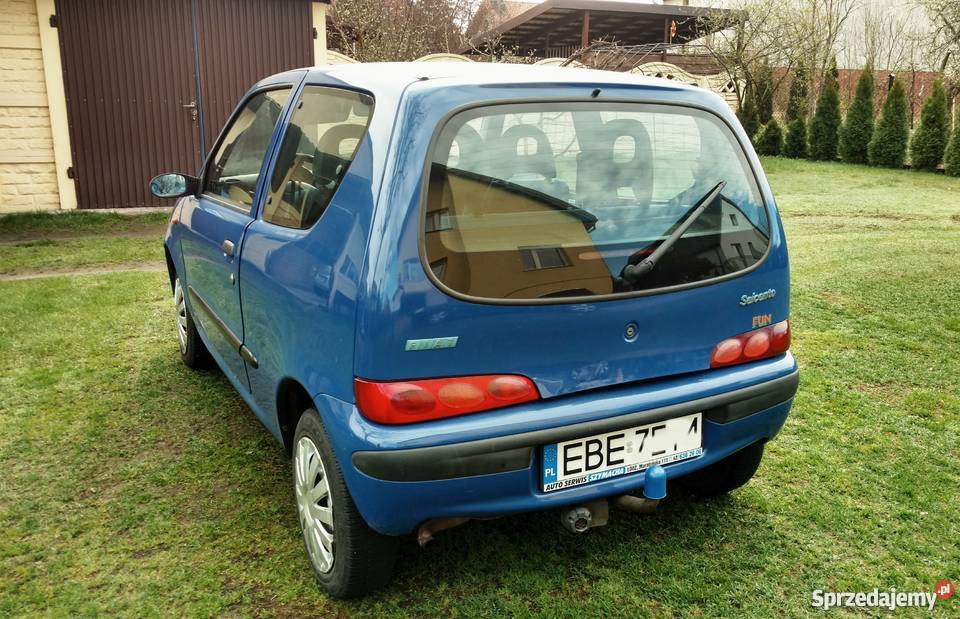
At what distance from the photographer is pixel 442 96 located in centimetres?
229

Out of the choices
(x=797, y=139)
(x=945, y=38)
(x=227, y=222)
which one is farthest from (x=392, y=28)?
(x=227, y=222)

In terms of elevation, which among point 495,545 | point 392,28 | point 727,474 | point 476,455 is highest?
point 392,28

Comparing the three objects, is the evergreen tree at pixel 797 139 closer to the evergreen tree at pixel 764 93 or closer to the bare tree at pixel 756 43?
the evergreen tree at pixel 764 93

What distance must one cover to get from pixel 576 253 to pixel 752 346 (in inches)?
30.7

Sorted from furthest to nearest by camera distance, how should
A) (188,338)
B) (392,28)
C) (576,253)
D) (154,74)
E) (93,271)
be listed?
(392,28) < (154,74) < (93,271) < (188,338) < (576,253)

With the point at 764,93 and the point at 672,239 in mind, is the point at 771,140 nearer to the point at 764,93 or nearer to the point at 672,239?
the point at 764,93

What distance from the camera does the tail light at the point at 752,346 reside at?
8.64ft

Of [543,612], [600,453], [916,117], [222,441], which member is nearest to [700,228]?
[600,453]

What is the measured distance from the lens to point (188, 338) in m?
4.65

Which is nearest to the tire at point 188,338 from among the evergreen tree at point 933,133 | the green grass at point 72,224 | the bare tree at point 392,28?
the green grass at point 72,224

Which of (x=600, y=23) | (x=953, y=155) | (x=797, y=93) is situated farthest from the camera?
(x=600, y=23)

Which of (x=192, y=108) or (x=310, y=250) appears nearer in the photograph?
(x=310, y=250)

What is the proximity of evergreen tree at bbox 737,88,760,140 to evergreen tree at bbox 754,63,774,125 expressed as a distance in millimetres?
378

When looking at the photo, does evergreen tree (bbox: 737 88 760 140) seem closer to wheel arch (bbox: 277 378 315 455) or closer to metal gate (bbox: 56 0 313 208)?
metal gate (bbox: 56 0 313 208)
